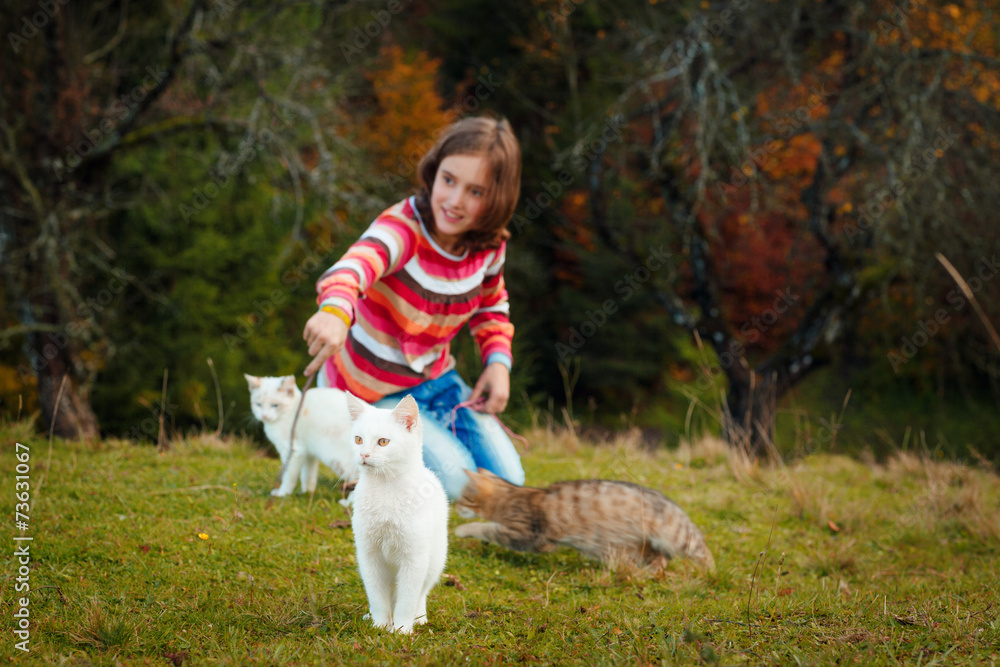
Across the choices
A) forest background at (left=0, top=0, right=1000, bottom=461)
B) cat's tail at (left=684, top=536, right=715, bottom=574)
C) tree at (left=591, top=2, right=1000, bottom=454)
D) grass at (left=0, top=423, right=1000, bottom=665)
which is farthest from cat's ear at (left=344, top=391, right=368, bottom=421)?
tree at (left=591, top=2, right=1000, bottom=454)

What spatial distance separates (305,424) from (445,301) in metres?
0.94

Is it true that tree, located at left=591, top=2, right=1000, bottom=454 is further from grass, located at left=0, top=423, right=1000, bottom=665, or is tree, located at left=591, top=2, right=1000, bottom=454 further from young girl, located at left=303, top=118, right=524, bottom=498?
young girl, located at left=303, top=118, right=524, bottom=498

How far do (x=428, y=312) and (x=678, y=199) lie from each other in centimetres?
614

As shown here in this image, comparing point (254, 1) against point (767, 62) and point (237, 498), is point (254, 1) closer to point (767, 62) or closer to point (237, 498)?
point (767, 62)

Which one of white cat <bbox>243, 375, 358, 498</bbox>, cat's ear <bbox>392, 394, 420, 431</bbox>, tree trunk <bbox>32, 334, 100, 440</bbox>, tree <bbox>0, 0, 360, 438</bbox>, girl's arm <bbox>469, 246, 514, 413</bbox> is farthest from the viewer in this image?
tree trunk <bbox>32, 334, 100, 440</bbox>

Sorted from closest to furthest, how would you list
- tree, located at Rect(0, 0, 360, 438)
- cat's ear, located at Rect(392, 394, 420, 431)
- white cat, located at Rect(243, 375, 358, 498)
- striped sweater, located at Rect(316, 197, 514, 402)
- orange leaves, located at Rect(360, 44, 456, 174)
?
cat's ear, located at Rect(392, 394, 420, 431) < striped sweater, located at Rect(316, 197, 514, 402) < white cat, located at Rect(243, 375, 358, 498) < tree, located at Rect(0, 0, 360, 438) < orange leaves, located at Rect(360, 44, 456, 174)

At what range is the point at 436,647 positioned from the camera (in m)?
2.20

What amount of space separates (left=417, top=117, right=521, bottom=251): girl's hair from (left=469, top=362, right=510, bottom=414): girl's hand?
0.63 metres

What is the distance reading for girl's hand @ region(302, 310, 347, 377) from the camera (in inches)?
92.2

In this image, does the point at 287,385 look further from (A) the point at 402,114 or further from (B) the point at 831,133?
(A) the point at 402,114

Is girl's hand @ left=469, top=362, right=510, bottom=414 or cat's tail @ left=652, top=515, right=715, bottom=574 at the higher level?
girl's hand @ left=469, top=362, right=510, bottom=414

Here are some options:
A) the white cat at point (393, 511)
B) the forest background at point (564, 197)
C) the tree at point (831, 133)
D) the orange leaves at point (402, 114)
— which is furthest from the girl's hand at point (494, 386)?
the orange leaves at point (402, 114)

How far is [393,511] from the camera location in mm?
2309

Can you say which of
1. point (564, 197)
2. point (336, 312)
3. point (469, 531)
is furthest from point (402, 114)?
A: point (336, 312)
